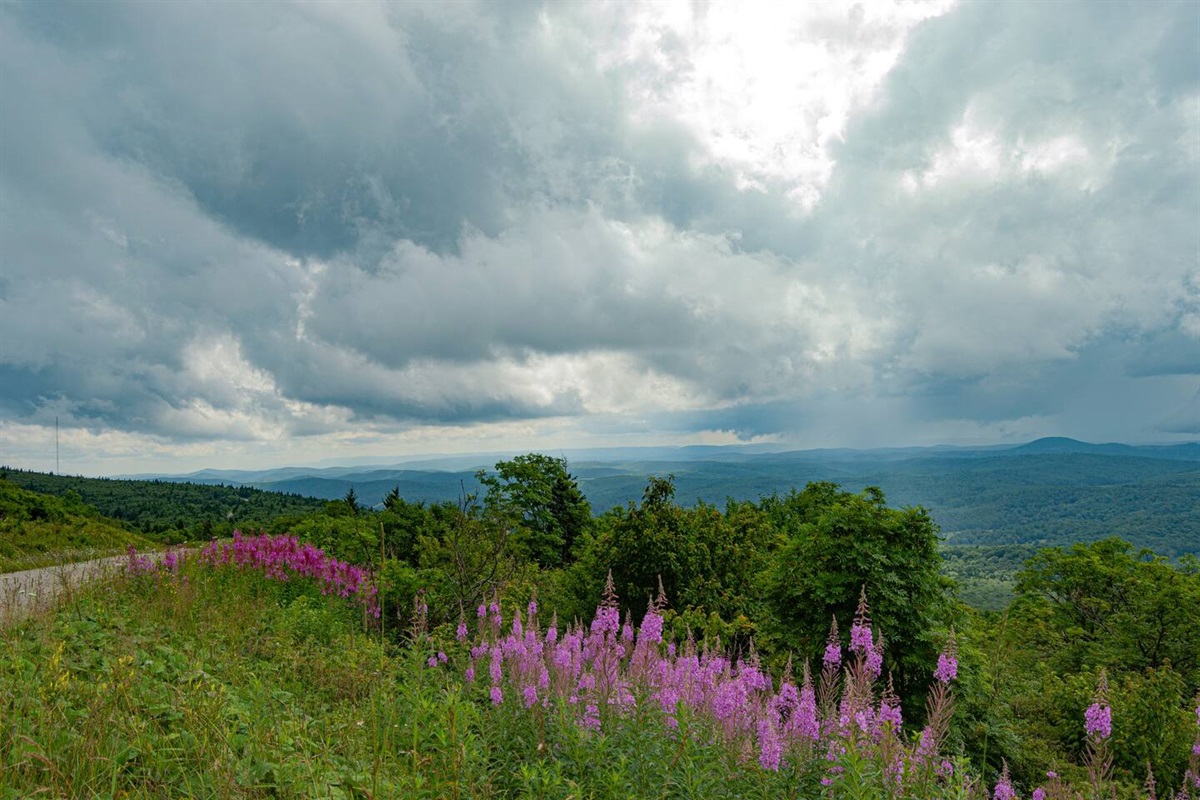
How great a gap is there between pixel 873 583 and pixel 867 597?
0.79 ft

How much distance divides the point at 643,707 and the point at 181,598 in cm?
782

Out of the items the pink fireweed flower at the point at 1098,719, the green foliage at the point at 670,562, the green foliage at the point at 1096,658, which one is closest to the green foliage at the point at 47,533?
the green foliage at the point at 670,562

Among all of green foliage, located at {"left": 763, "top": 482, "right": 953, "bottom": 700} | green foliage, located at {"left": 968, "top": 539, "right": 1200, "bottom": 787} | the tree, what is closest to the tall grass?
green foliage, located at {"left": 968, "top": 539, "right": 1200, "bottom": 787}

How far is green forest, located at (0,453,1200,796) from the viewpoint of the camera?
961 cm

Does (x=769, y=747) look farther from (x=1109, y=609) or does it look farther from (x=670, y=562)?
(x=1109, y=609)

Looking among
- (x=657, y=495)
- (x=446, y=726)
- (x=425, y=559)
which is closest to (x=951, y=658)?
(x=446, y=726)

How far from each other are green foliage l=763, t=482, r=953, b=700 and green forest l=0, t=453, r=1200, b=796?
3cm

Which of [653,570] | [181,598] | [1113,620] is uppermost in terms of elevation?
[181,598]

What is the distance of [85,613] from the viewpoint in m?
7.73

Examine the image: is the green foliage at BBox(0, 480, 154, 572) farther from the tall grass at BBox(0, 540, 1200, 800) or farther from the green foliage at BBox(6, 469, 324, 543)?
the green foliage at BBox(6, 469, 324, 543)

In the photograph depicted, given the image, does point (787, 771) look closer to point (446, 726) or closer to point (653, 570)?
point (446, 726)

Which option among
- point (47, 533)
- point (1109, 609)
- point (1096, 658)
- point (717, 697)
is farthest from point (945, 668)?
point (47, 533)

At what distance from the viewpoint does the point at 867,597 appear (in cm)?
967

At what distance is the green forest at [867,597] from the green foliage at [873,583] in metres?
0.03
